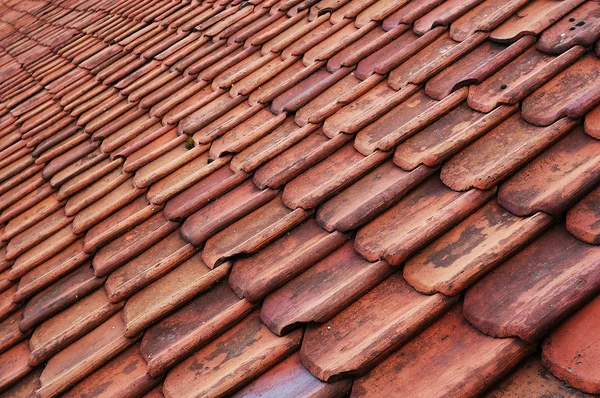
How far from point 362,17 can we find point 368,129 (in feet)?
3.29

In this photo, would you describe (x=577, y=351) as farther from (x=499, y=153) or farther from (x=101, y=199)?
(x=101, y=199)

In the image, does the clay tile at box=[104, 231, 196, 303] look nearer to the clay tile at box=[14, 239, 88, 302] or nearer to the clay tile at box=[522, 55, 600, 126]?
the clay tile at box=[14, 239, 88, 302]

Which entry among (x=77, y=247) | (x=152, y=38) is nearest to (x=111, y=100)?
(x=152, y=38)

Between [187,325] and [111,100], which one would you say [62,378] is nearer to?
[187,325]

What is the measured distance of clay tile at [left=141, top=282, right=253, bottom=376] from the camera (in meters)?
1.87

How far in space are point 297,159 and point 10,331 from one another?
1.33m

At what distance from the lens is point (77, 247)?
2.68 meters

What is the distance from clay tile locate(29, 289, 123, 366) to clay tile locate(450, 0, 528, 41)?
5.66 ft

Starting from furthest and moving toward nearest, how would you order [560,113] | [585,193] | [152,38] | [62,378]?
1. [152,38]
2. [62,378]
3. [560,113]
4. [585,193]

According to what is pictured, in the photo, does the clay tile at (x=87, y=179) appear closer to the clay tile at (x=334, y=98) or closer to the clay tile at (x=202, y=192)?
the clay tile at (x=202, y=192)

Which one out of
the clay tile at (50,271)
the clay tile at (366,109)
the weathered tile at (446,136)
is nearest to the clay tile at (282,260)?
the weathered tile at (446,136)

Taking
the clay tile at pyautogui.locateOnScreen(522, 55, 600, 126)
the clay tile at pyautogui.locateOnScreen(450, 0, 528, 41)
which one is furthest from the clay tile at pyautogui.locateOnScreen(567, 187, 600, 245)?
the clay tile at pyautogui.locateOnScreen(450, 0, 528, 41)

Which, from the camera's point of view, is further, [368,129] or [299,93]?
[299,93]

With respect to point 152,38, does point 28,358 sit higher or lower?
lower
